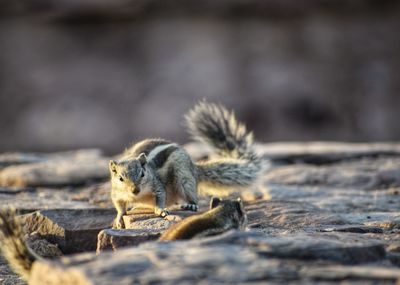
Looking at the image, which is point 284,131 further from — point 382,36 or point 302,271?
point 302,271

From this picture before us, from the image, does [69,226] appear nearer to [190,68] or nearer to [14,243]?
[14,243]

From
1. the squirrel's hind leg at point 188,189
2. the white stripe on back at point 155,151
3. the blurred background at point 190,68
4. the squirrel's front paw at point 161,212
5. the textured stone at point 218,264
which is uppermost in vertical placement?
the blurred background at point 190,68

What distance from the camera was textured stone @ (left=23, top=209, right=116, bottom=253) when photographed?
19.5 ft

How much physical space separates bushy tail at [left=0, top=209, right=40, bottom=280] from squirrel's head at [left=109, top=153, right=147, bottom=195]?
5.75 ft

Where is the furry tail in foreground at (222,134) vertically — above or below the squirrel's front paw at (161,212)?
above

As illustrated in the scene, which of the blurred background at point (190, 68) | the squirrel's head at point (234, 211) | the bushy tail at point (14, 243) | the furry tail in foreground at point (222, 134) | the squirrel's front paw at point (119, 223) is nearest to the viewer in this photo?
the bushy tail at point (14, 243)

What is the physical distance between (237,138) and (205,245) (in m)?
4.04

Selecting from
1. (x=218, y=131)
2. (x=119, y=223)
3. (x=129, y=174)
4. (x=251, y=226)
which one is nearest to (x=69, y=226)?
(x=119, y=223)

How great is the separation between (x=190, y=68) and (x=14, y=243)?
14.8 meters

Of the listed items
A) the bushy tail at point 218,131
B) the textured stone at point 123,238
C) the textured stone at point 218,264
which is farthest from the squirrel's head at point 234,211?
the bushy tail at point 218,131

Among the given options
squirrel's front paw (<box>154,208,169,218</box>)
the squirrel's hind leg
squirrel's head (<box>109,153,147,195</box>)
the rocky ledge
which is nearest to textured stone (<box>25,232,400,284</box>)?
the rocky ledge

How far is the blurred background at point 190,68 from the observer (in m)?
18.0

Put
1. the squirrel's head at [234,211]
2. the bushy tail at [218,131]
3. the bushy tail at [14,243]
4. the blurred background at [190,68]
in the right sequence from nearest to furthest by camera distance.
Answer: the bushy tail at [14,243] → the squirrel's head at [234,211] → the bushy tail at [218,131] → the blurred background at [190,68]

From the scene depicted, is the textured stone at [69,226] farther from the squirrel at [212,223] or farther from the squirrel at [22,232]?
the squirrel at [22,232]
